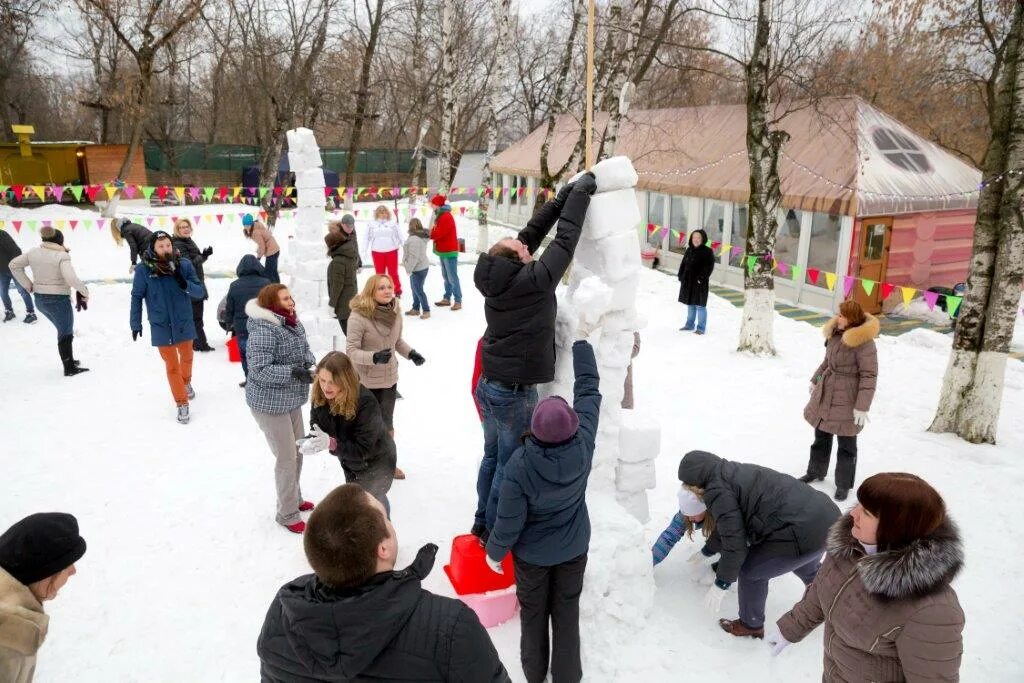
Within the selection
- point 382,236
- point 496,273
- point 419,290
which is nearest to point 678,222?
point 419,290

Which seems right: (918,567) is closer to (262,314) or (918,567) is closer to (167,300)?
(262,314)

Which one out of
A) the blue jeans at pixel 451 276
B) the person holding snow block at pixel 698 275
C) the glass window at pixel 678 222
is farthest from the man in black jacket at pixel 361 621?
the glass window at pixel 678 222

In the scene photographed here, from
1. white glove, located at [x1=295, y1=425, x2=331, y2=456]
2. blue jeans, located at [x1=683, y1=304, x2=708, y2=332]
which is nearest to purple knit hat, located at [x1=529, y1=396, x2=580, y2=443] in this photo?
white glove, located at [x1=295, y1=425, x2=331, y2=456]

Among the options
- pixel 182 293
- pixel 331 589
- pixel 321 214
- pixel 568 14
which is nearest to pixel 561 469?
pixel 331 589

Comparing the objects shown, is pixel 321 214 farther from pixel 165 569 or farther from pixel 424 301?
pixel 165 569

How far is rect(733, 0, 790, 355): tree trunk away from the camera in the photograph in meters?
8.51

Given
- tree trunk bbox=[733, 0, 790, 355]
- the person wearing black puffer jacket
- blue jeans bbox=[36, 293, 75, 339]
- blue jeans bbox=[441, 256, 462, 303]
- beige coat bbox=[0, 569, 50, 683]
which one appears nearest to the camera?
beige coat bbox=[0, 569, 50, 683]

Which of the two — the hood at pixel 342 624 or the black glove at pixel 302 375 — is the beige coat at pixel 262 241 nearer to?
the black glove at pixel 302 375

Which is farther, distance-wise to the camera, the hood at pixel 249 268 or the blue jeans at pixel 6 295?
the blue jeans at pixel 6 295

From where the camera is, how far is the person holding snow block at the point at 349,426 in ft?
12.6

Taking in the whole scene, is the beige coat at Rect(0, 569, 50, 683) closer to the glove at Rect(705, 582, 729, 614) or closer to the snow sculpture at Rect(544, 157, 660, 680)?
the snow sculpture at Rect(544, 157, 660, 680)

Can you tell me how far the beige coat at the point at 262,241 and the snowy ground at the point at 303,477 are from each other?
4.37ft

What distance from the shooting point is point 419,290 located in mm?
10234

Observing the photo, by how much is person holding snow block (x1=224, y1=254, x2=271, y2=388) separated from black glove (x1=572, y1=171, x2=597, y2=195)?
4.45 m
